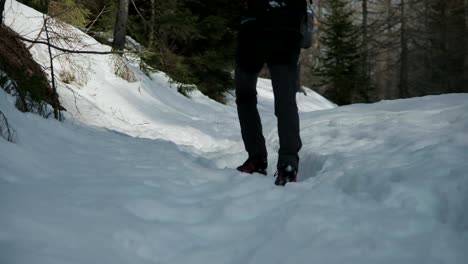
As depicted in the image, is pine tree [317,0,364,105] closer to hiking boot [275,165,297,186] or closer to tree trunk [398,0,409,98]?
tree trunk [398,0,409,98]

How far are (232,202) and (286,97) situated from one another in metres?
0.84

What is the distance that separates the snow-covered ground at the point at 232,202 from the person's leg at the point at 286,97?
0.86 ft

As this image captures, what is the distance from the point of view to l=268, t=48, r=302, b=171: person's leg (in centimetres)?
229

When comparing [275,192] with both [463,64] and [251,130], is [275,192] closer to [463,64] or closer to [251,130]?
[251,130]

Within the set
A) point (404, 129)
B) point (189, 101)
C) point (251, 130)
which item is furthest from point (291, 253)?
point (189, 101)

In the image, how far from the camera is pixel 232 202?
5.70ft

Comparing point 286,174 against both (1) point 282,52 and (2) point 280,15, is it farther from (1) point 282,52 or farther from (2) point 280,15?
(2) point 280,15

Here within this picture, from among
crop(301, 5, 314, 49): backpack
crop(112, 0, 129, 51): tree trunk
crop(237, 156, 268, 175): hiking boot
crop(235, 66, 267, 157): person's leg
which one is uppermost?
crop(112, 0, 129, 51): tree trunk

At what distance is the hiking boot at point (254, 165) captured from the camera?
257cm

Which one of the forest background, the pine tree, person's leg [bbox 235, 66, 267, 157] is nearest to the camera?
person's leg [bbox 235, 66, 267, 157]

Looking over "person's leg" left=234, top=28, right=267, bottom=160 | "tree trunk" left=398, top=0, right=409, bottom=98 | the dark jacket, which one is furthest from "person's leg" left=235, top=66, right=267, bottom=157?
"tree trunk" left=398, top=0, right=409, bottom=98

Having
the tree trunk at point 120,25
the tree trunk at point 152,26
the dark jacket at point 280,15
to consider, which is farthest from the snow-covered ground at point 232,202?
Result: the tree trunk at point 152,26

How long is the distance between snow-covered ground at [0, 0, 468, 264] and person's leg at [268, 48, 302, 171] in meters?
0.26

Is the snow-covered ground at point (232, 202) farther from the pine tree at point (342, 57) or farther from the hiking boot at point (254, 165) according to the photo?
the pine tree at point (342, 57)
